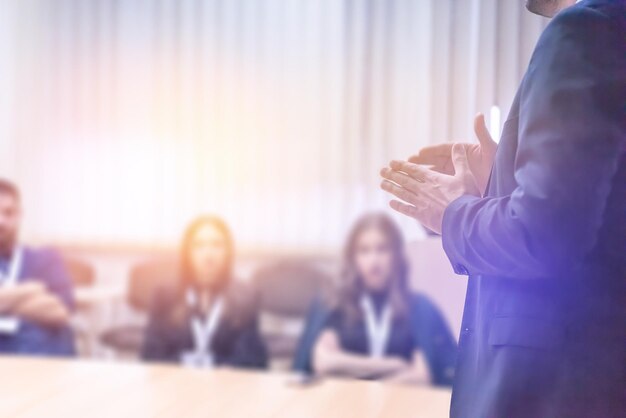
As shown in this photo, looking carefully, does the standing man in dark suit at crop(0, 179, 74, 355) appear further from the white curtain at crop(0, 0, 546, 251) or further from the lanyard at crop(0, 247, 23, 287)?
the white curtain at crop(0, 0, 546, 251)

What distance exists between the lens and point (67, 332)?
301cm

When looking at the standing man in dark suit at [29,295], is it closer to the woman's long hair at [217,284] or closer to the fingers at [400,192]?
the woman's long hair at [217,284]

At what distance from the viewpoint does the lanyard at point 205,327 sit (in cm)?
302

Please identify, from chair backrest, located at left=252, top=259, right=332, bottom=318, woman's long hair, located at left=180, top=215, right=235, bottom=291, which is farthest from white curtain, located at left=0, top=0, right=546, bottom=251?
woman's long hair, located at left=180, top=215, right=235, bottom=291

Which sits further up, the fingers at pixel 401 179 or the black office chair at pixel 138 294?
the fingers at pixel 401 179

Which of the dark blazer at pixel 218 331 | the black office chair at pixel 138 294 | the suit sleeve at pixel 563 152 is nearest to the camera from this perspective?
the suit sleeve at pixel 563 152

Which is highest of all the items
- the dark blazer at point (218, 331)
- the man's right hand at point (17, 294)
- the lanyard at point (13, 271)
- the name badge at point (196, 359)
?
the lanyard at point (13, 271)

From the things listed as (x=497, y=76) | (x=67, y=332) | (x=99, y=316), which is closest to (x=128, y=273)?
(x=99, y=316)

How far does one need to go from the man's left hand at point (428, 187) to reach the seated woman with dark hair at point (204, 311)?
A: 7.63ft

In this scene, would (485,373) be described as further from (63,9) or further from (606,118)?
(63,9)

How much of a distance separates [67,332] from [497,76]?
8.56ft

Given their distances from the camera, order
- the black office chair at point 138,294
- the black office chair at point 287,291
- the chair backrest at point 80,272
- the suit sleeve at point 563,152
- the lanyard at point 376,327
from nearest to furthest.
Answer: the suit sleeve at point 563,152, the lanyard at point 376,327, the black office chair at point 287,291, the black office chair at point 138,294, the chair backrest at point 80,272

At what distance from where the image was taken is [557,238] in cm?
61

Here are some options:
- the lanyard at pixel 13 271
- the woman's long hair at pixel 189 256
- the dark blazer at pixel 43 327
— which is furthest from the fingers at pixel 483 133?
the lanyard at pixel 13 271
